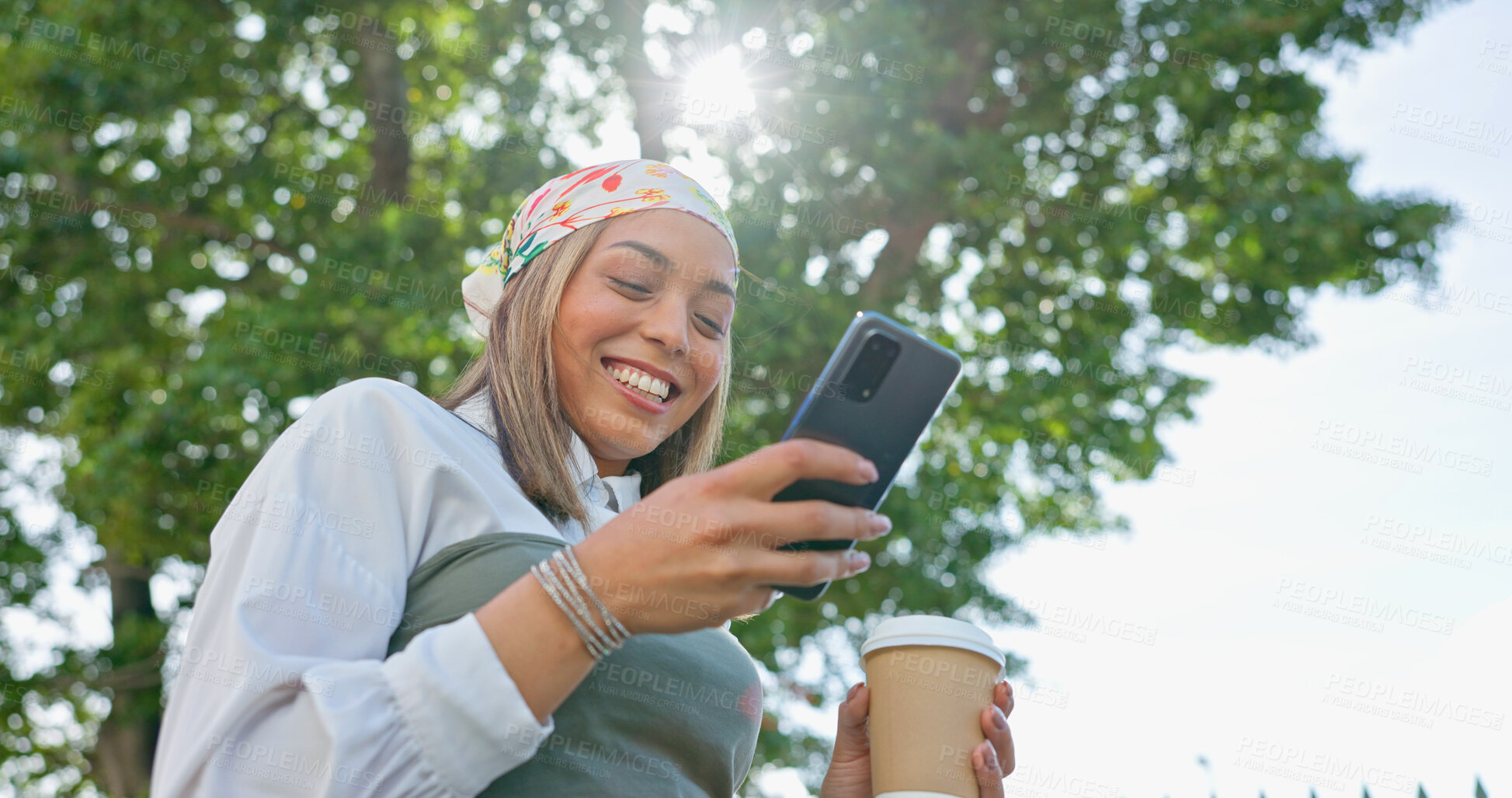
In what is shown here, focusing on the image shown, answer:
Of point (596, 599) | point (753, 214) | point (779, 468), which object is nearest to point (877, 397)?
point (779, 468)

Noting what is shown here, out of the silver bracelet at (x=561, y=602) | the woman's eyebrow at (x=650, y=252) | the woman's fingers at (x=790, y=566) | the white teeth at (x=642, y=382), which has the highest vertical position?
the woman's eyebrow at (x=650, y=252)

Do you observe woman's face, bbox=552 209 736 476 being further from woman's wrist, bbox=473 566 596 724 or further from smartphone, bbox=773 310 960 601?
woman's wrist, bbox=473 566 596 724

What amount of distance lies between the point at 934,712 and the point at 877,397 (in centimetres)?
63

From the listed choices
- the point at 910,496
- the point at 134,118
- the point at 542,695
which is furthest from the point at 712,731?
the point at 134,118

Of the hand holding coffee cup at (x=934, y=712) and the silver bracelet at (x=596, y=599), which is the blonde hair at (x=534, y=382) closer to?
the hand holding coffee cup at (x=934, y=712)

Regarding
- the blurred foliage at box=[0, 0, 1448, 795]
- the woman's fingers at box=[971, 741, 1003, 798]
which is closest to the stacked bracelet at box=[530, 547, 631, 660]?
the woman's fingers at box=[971, 741, 1003, 798]

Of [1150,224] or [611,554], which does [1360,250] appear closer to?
[1150,224]

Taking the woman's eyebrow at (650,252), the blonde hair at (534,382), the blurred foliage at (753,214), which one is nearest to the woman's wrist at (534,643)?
the blonde hair at (534,382)

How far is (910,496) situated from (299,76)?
6.76 meters

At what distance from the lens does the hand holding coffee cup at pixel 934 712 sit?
1.74 metres

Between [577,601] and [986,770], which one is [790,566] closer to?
[577,601]

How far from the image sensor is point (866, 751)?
6.91 feet

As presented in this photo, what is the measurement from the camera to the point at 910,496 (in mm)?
7734

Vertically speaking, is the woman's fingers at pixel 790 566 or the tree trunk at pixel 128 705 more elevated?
the woman's fingers at pixel 790 566
